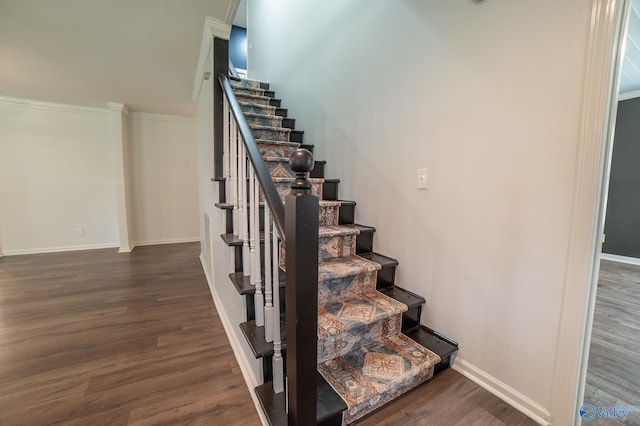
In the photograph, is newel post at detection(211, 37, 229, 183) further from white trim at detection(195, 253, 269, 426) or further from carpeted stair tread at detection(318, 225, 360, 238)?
white trim at detection(195, 253, 269, 426)

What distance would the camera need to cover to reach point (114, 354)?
1.65 meters

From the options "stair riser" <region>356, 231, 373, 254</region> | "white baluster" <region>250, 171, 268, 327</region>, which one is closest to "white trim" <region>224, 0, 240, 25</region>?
"white baluster" <region>250, 171, 268, 327</region>

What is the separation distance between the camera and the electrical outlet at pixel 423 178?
5.13 ft

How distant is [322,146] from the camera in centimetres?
251

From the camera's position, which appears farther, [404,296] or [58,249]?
[58,249]

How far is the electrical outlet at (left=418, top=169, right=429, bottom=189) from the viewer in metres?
1.56

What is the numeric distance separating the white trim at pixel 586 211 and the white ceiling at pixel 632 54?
31.3 inches

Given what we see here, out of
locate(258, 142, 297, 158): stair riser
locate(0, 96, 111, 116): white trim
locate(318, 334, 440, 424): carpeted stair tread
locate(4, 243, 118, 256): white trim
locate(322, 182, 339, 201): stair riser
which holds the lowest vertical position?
locate(4, 243, 118, 256): white trim

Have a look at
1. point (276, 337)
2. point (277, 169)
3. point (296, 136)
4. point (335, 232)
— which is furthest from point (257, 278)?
point (296, 136)

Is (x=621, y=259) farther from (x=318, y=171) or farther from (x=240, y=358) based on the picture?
(x=240, y=358)

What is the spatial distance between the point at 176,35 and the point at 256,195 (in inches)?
75.1

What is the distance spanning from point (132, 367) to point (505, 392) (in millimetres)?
2069

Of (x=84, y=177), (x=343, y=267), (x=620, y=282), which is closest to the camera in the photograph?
(x=343, y=267)

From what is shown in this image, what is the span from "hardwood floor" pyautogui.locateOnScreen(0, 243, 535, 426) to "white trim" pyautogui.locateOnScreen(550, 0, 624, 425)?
0.27m
